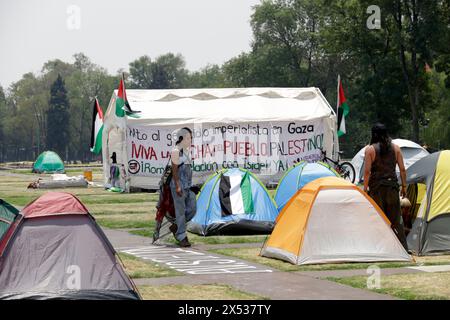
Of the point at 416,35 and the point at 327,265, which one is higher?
the point at 416,35

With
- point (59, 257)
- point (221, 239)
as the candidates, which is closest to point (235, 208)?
point (221, 239)

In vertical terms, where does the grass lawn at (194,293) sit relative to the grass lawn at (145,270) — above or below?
above

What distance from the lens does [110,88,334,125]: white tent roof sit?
32812 mm

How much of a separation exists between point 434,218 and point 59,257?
6.59 metres

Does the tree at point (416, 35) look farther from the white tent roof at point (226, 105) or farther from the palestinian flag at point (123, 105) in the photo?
the palestinian flag at point (123, 105)

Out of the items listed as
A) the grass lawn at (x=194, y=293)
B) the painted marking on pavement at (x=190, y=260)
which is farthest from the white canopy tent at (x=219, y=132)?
the grass lawn at (x=194, y=293)

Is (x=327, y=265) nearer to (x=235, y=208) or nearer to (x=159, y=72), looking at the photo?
(x=235, y=208)

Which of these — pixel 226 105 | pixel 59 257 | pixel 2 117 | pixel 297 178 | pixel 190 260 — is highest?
pixel 226 105

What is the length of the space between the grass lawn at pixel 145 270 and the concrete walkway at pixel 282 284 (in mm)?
285

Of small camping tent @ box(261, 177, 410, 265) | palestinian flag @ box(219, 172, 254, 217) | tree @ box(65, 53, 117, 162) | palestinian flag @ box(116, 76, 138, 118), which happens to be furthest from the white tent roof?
tree @ box(65, 53, 117, 162)

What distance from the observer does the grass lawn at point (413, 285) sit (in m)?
9.75

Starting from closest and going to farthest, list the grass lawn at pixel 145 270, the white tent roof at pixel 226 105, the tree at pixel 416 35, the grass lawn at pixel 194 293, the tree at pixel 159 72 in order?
the grass lawn at pixel 194 293 → the grass lawn at pixel 145 270 → the white tent roof at pixel 226 105 → the tree at pixel 416 35 → the tree at pixel 159 72

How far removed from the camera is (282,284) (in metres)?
10.6

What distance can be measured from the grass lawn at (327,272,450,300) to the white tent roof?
21.8 metres
